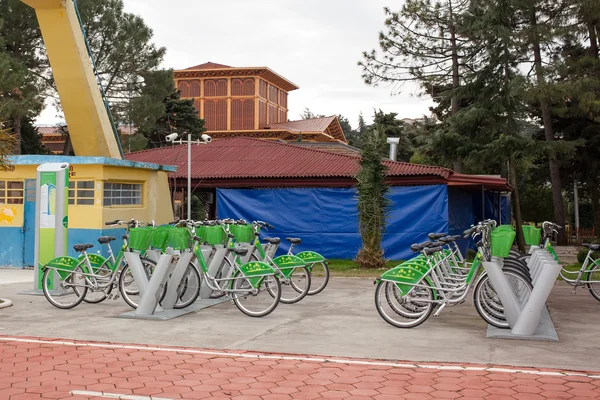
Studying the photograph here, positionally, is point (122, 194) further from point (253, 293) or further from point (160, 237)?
point (253, 293)

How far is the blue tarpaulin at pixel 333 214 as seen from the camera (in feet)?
59.7

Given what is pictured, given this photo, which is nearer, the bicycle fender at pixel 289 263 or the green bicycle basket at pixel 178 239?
the green bicycle basket at pixel 178 239

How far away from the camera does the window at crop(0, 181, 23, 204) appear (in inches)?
664

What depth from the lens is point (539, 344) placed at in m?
7.75

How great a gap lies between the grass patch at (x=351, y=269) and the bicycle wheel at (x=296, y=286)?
389cm

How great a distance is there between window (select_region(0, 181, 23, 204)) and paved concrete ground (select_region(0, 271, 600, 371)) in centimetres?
632

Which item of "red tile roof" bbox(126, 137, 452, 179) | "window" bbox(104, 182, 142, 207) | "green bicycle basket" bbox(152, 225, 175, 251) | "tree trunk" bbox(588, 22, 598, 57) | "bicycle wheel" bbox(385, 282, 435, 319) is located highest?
"tree trunk" bbox(588, 22, 598, 57)

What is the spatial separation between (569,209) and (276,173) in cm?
3167

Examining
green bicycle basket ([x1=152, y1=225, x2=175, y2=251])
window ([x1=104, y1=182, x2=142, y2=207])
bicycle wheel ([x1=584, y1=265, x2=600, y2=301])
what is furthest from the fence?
green bicycle basket ([x1=152, y1=225, x2=175, y2=251])

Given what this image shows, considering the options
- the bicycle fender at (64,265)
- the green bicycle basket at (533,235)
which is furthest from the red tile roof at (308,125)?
the bicycle fender at (64,265)

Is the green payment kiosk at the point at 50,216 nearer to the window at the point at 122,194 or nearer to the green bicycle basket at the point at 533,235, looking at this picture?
the window at the point at 122,194

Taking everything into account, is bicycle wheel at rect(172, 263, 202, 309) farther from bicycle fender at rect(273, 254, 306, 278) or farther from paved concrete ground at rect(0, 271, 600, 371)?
bicycle fender at rect(273, 254, 306, 278)

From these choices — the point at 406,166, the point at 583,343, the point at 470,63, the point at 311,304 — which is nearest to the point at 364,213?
the point at 406,166

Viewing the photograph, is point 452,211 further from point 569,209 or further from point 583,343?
point 569,209
